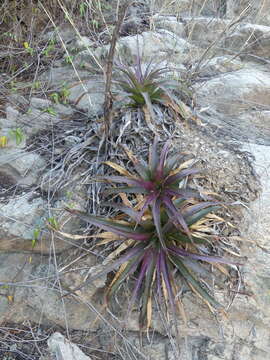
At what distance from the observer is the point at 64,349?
1.93 m

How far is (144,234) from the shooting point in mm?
1982

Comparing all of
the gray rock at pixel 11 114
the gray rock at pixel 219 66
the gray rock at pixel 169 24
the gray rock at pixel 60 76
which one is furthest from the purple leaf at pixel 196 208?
the gray rock at pixel 169 24

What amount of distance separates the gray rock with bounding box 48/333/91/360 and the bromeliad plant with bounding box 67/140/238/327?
35 centimetres

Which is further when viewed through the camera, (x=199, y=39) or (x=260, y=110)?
(x=199, y=39)

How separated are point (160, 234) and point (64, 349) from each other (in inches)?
32.0

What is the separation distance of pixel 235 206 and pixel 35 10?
240 centimetres

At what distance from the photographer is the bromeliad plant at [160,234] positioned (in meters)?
1.90

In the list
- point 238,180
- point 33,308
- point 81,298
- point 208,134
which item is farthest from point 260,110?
point 33,308

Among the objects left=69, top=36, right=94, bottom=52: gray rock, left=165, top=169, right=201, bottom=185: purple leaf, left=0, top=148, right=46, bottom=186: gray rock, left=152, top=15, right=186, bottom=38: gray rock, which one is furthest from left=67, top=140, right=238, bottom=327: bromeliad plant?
left=152, top=15, right=186, bottom=38: gray rock

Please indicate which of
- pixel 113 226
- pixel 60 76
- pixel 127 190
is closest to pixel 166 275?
pixel 113 226

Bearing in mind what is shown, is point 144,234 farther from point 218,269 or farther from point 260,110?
point 260,110

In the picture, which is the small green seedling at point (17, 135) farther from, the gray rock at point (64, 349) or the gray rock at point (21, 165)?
the gray rock at point (64, 349)

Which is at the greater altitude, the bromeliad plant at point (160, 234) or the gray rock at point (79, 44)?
the gray rock at point (79, 44)

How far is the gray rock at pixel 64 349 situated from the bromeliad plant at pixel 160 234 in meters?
0.35
